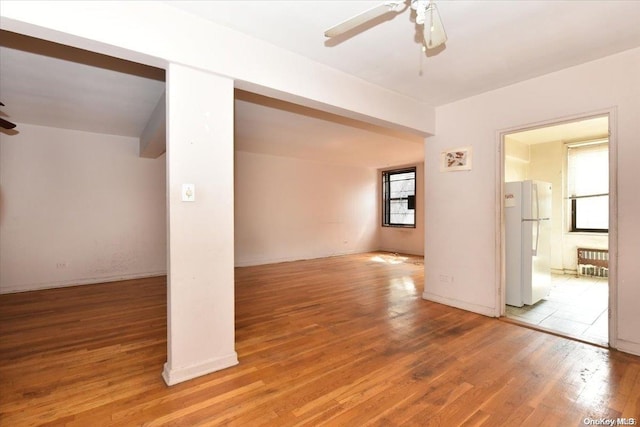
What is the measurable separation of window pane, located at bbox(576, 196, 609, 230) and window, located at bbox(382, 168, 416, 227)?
3.63 metres

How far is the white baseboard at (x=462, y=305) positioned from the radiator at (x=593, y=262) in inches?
139

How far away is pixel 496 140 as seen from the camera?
343cm

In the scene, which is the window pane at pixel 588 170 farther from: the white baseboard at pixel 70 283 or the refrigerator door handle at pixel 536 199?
the white baseboard at pixel 70 283

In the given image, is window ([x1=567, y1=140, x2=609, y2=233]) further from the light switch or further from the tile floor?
the light switch

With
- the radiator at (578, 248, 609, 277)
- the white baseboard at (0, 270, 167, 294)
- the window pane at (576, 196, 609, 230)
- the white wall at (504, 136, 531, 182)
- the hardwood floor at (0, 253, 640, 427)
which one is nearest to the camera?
the hardwood floor at (0, 253, 640, 427)

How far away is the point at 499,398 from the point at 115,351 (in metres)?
3.07

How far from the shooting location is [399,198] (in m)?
9.08

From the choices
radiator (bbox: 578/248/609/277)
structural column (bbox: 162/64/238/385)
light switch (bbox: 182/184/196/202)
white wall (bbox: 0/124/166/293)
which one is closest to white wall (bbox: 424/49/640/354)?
structural column (bbox: 162/64/238/385)

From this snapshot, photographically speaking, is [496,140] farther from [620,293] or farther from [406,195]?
[406,195]

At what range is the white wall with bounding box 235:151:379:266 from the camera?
6855mm

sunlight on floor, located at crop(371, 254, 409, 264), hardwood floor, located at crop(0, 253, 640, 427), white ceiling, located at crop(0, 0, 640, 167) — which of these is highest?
white ceiling, located at crop(0, 0, 640, 167)

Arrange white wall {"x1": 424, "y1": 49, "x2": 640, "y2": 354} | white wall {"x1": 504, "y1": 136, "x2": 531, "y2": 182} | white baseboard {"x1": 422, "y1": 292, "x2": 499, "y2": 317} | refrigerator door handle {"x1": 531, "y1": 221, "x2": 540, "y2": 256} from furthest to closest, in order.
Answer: white wall {"x1": 504, "y1": 136, "x2": 531, "y2": 182} → refrigerator door handle {"x1": 531, "y1": 221, "x2": 540, "y2": 256} → white baseboard {"x1": 422, "y1": 292, "x2": 499, "y2": 317} → white wall {"x1": 424, "y1": 49, "x2": 640, "y2": 354}

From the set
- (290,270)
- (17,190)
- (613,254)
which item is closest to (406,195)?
(290,270)

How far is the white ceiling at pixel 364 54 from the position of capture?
2072mm
